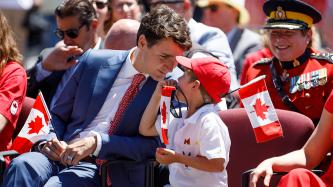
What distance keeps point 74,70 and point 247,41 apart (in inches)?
141

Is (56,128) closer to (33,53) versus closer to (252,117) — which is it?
(252,117)

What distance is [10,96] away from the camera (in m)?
6.38

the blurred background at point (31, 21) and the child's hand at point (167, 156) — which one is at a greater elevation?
the child's hand at point (167, 156)

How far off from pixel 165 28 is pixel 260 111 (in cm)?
77

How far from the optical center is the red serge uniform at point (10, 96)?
250 inches

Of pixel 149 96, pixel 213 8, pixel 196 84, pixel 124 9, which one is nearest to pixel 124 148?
pixel 149 96

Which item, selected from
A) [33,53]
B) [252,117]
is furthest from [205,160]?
[33,53]

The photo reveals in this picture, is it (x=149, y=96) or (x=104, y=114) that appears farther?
(x=104, y=114)

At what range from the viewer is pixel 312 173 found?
16.9ft

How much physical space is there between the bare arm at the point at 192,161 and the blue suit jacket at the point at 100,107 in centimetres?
47

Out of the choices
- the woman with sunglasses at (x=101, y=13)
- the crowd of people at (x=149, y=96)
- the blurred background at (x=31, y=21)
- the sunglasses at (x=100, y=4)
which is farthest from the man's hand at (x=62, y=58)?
the blurred background at (x=31, y=21)

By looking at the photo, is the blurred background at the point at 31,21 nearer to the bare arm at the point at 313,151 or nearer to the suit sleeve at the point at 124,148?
the suit sleeve at the point at 124,148

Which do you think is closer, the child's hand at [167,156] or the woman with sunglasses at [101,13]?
the child's hand at [167,156]

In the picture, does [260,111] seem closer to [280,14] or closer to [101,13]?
[280,14]
